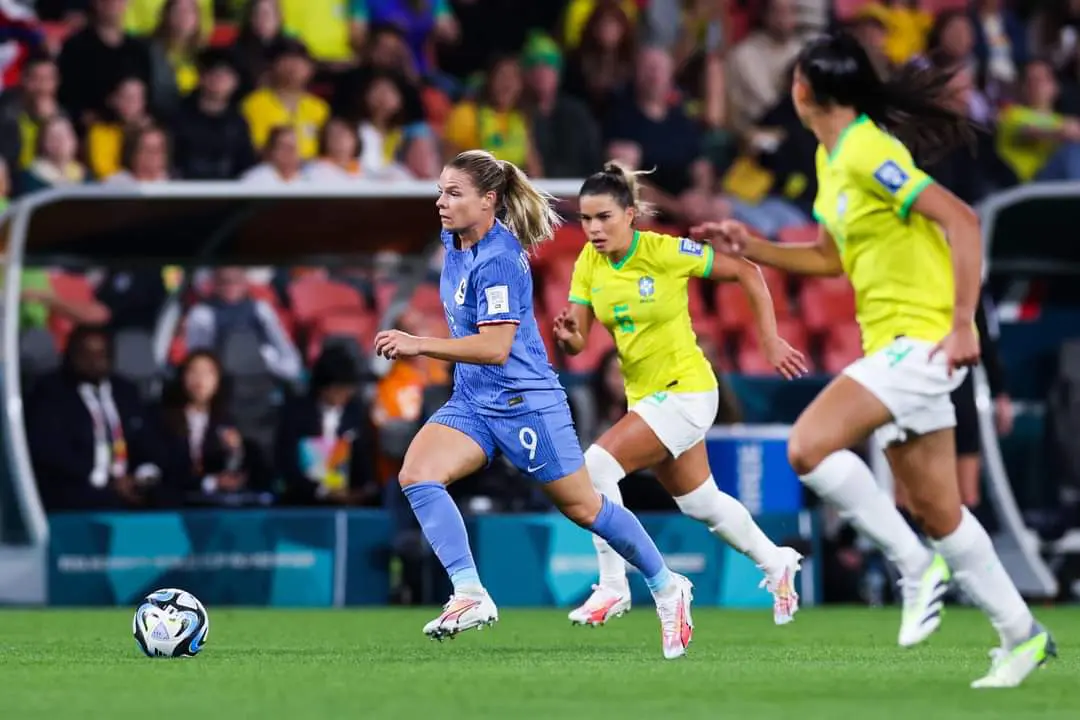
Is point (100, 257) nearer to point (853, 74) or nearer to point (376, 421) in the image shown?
point (376, 421)

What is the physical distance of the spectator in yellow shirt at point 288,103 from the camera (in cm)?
1681

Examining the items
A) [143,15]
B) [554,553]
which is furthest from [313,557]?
[143,15]

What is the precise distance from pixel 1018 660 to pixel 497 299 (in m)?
2.62

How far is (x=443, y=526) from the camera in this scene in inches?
337

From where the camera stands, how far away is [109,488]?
14.0 meters

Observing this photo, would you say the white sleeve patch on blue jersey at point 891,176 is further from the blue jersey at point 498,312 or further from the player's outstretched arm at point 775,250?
the blue jersey at point 498,312

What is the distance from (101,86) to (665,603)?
920 cm

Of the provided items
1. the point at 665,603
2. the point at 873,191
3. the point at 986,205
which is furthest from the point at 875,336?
the point at 986,205

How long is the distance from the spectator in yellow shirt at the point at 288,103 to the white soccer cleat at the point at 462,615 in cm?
881

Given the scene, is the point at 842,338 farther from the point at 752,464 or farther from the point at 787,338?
the point at 752,464

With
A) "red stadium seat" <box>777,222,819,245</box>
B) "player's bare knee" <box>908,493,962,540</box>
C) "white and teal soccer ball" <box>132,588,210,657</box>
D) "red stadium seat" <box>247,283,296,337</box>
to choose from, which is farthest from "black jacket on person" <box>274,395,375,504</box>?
"player's bare knee" <box>908,493,962,540</box>

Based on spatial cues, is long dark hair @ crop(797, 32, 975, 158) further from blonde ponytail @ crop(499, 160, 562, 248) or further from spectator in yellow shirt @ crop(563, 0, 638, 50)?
spectator in yellow shirt @ crop(563, 0, 638, 50)

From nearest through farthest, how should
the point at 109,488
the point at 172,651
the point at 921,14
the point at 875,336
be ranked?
1. the point at 875,336
2. the point at 172,651
3. the point at 109,488
4. the point at 921,14

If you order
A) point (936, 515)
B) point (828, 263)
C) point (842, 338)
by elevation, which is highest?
point (828, 263)
